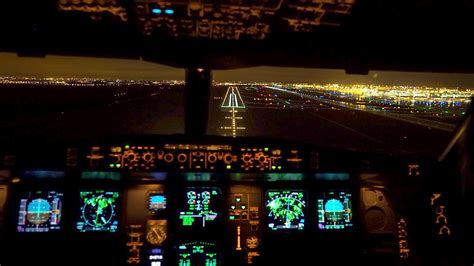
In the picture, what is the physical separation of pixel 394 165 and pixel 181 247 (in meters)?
2.02

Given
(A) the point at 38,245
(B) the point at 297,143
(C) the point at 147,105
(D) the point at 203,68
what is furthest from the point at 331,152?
(C) the point at 147,105

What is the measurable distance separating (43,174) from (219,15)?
83.9 inches

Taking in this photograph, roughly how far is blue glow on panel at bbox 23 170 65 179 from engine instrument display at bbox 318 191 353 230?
2.33 meters

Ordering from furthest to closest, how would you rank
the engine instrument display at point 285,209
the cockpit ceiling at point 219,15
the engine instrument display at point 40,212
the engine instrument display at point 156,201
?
the engine instrument display at point 285,209, the engine instrument display at point 156,201, the engine instrument display at point 40,212, the cockpit ceiling at point 219,15

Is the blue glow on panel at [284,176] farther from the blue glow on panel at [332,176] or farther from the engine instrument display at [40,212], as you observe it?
the engine instrument display at [40,212]

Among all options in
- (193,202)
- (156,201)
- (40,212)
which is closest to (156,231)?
(156,201)

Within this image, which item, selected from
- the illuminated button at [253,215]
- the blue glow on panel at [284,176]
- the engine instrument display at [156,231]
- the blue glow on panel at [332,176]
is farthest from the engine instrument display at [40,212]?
the blue glow on panel at [332,176]

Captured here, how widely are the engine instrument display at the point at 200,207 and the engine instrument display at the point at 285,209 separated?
50 cm

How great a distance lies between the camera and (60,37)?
256cm

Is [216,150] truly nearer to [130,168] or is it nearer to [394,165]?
[130,168]

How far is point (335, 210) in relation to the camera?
11.6ft

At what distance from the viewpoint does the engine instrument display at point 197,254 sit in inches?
127

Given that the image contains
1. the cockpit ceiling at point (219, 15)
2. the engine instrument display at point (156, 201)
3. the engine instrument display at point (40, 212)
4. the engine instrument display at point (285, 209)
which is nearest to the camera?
the cockpit ceiling at point (219, 15)

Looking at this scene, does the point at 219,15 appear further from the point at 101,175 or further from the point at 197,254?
the point at 197,254
